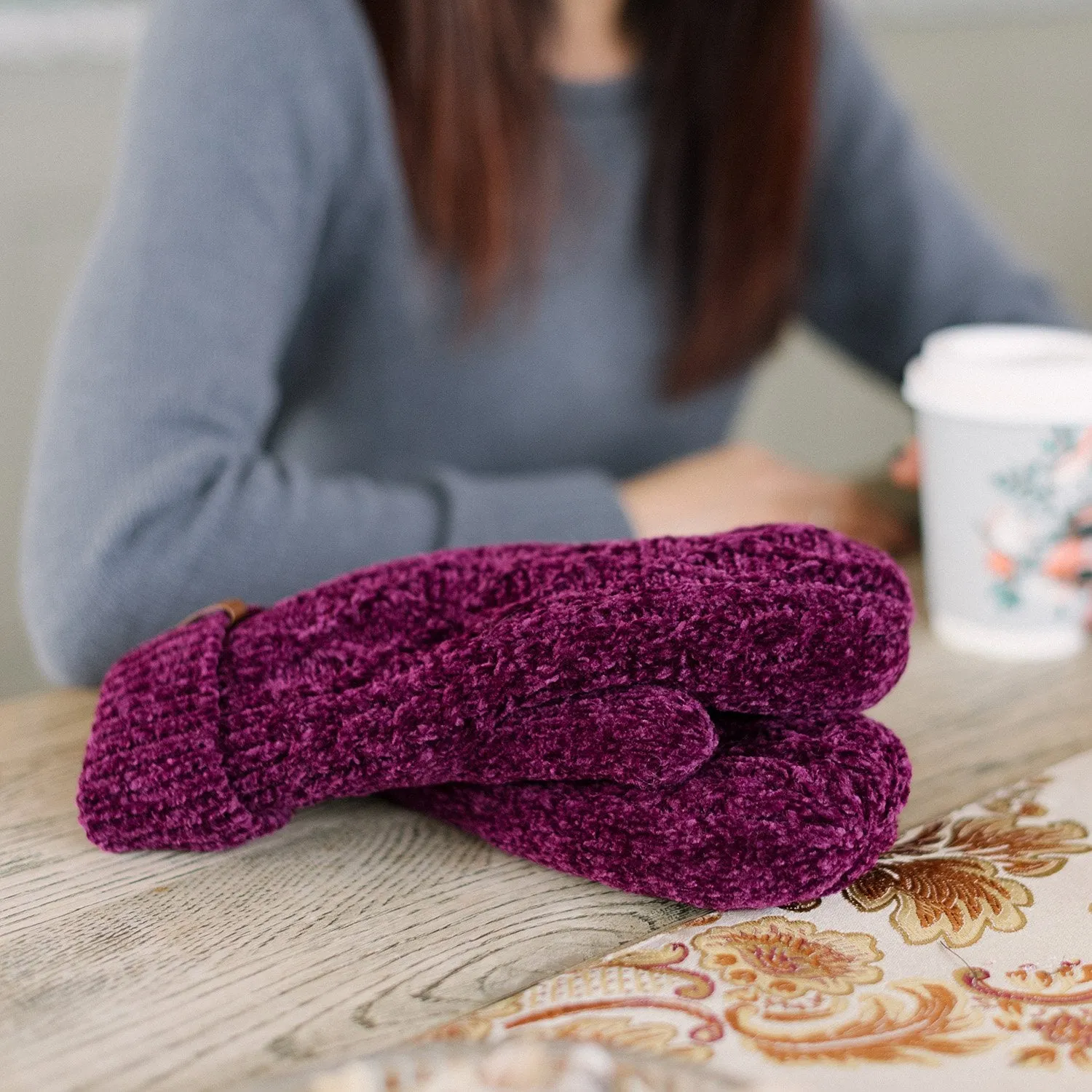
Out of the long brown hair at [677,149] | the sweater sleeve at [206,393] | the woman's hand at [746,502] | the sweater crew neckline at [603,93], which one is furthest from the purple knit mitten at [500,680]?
the sweater crew neckline at [603,93]

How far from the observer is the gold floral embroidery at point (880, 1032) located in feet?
0.86

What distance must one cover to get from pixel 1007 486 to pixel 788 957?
9.6 inches

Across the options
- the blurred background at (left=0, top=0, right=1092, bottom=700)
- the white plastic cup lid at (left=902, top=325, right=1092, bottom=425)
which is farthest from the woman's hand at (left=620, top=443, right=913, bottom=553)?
the blurred background at (left=0, top=0, right=1092, bottom=700)

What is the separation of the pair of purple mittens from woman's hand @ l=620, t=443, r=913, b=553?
0.25 metres

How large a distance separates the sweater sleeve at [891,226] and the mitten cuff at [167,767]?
62cm

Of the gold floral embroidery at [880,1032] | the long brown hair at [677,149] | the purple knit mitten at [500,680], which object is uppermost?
the long brown hair at [677,149]

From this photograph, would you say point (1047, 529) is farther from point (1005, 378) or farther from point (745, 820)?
point (745, 820)

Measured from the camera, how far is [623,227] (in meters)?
0.76

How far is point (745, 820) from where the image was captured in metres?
0.31

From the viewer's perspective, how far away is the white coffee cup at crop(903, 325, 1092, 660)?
450 mm

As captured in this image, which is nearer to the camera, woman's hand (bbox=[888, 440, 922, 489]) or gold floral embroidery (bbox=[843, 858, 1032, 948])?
gold floral embroidery (bbox=[843, 858, 1032, 948])

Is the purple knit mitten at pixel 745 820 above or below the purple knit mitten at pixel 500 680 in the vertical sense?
below

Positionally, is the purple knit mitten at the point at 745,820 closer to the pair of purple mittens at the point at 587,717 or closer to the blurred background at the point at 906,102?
the pair of purple mittens at the point at 587,717

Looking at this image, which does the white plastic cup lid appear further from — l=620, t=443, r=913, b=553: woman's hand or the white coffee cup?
l=620, t=443, r=913, b=553: woman's hand
